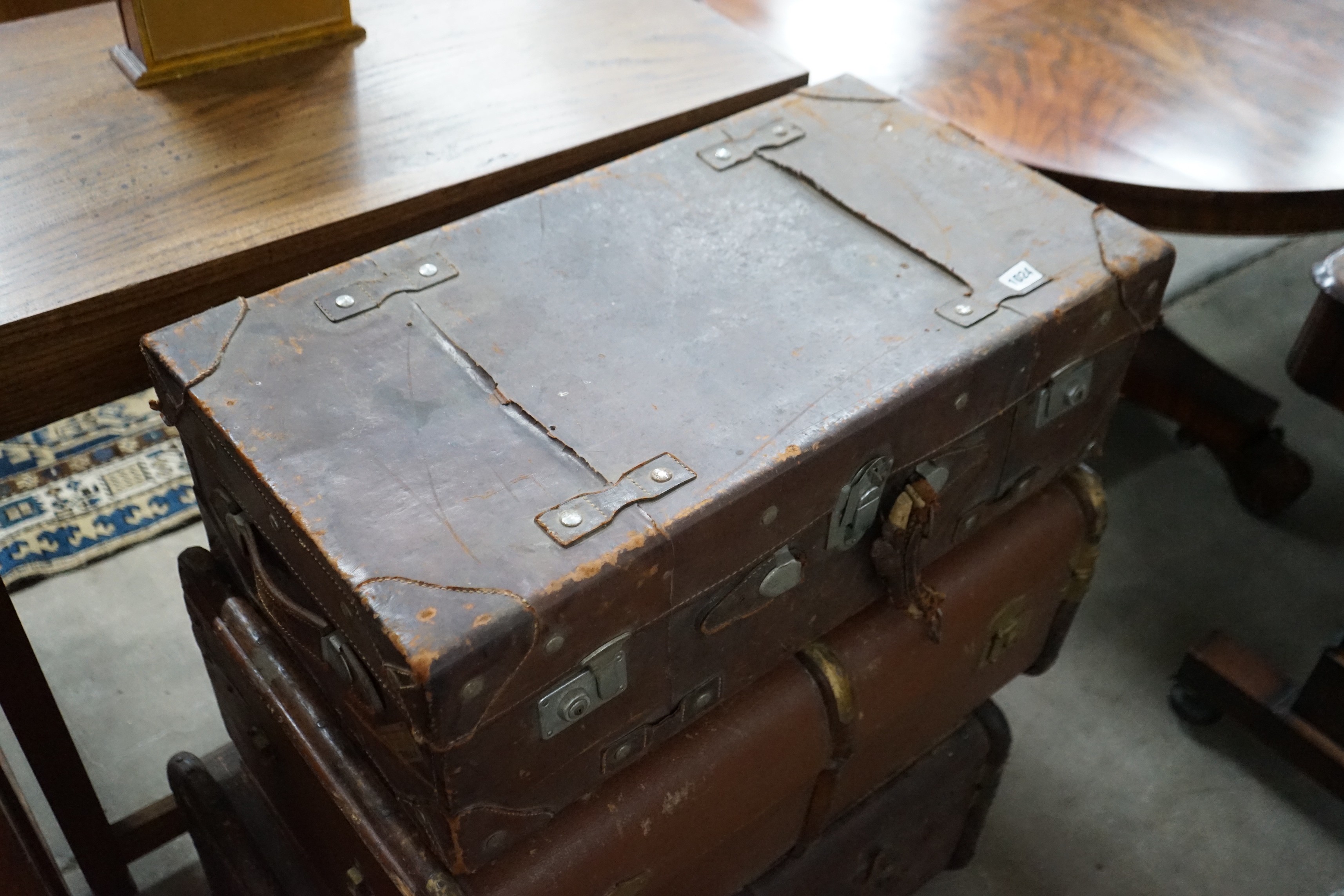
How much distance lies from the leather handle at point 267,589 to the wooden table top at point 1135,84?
1.02 m

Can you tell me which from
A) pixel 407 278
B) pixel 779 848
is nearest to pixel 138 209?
pixel 407 278

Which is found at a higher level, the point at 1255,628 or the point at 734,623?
the point at 734,623

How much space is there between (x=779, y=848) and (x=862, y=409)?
21.5 inches

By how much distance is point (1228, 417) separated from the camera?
2.16m

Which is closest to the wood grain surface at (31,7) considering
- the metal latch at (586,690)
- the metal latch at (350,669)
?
the metal latch at (350,669)

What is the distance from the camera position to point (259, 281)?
112cm

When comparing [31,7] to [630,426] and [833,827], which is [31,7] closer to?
[630,426]

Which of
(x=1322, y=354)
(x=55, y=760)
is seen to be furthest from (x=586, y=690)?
(x=1322, y=354)

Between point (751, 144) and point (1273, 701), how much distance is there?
120cm

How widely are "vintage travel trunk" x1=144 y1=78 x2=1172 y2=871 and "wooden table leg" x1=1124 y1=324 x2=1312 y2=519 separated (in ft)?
3.62

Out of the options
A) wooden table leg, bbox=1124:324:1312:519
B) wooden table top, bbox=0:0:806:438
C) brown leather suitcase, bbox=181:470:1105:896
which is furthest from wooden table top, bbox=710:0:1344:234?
wooden table leg, bbox=1124:324:1312:519

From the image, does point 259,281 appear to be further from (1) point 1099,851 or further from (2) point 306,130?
(1) point 1099,851

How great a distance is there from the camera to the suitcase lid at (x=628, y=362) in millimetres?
828

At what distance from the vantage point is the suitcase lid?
83 centimetres
